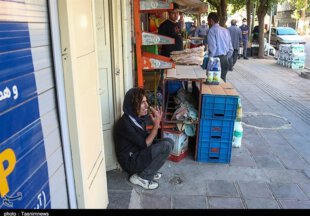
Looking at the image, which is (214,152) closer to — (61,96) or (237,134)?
(237,134)

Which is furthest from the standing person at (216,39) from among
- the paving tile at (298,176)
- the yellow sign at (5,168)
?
the yellow sign at (5,168)

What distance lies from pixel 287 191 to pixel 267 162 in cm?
72

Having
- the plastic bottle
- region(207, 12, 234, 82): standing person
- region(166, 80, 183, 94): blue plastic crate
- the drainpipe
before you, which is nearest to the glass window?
region(207, 12, 234, 82): standing person

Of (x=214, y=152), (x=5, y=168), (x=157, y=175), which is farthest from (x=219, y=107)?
(x=5, y=168)

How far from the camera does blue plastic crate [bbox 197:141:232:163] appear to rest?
13.0 ft

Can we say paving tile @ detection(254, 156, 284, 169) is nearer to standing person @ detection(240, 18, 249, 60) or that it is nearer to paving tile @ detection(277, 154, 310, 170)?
paving tile @ detection(277, 154, 310, 170)

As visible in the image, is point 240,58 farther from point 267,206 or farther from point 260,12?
point 267,206

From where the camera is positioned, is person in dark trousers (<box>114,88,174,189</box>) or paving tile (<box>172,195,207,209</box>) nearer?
paving tile (<box>172,195,207,209</box>)

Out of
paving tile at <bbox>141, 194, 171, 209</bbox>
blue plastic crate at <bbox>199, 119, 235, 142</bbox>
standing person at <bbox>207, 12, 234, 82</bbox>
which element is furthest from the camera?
standing person at <bbox>207, 12, 234, 82</bbox>

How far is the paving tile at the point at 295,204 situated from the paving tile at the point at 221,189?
1.54ft

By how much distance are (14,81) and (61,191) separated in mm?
918

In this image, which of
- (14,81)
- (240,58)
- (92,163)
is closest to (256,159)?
(92,163)

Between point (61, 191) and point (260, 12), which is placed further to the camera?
point (260, 12)

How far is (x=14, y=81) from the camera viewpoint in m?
1.42
